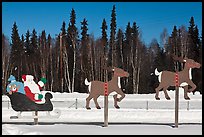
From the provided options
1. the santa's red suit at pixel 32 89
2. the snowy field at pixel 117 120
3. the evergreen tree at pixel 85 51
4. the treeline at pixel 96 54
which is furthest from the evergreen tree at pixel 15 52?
the santa's red suit at pixel 32 89

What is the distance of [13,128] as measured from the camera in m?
12.7

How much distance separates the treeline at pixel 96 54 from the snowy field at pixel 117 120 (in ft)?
14.1

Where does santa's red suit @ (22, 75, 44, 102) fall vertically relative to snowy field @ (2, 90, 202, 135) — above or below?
above

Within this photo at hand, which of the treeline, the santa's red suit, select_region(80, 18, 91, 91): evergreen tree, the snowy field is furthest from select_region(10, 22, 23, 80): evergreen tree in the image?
the santa's red suit

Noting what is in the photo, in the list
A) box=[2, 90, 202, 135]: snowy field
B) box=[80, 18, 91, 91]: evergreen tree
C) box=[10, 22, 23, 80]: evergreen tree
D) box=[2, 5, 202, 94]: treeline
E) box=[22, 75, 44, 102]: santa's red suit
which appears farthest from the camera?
box=[10, 22, 23, 80]: evergreen tree

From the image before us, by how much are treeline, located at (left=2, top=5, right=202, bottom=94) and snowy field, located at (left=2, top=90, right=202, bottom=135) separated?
4.30 meters

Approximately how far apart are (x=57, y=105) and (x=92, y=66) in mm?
8071

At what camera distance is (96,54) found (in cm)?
3466

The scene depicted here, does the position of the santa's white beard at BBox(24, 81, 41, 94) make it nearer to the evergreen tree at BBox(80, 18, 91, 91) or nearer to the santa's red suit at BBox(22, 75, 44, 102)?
the santa's red suit at BBox(22, 75, 44, 102)

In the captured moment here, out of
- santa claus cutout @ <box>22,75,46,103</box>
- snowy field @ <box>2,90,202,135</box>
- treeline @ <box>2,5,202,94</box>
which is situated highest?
treeline @ <box>2,5,202,94</box>

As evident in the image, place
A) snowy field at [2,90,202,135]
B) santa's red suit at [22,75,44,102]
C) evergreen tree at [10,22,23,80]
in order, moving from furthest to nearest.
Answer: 1. evergreen tree at [10,22,23,80]
2. santa's red suit at [22,75,44,102]
3. snowy field at [2,90,202,135]

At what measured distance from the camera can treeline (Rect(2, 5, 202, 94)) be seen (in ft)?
104

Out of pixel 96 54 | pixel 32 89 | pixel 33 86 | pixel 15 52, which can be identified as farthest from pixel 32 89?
Answer: pixel 15 52

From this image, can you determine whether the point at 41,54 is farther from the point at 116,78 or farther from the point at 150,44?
the point at 116,78
